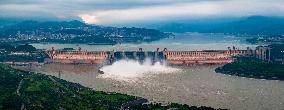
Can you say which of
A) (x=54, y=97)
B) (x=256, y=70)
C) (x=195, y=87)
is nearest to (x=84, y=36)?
(x=256, y=70)

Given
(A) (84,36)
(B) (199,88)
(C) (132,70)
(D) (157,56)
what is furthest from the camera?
(A) (84,36)

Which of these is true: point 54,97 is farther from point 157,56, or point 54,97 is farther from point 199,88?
point 157,56

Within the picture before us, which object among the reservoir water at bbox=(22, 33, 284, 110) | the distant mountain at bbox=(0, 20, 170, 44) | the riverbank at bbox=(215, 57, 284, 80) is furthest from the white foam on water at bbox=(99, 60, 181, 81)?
the distant mountain at bbox=(0, 20, 170, 44)

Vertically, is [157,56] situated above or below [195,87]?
above

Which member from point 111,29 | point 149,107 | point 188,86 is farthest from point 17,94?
point 111,29

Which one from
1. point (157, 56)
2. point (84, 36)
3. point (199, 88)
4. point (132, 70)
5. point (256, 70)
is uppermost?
point (84, 36)

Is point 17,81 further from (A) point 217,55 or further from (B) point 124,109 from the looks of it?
(A) point 217,55
